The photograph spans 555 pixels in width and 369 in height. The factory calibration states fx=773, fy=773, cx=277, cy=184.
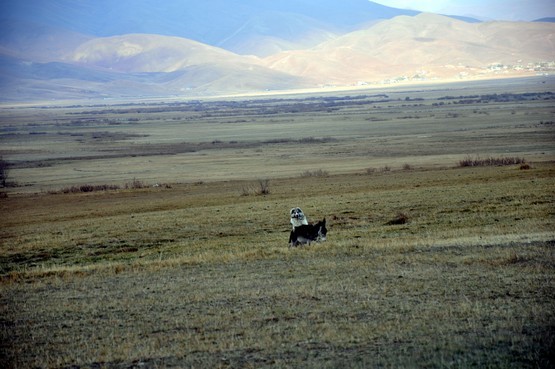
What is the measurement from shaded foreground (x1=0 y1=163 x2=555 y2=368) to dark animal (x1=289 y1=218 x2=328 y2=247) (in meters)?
0.42

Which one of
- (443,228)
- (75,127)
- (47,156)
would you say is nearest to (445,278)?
(443,228)

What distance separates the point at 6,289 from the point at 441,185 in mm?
22937

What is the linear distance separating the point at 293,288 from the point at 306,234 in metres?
5.62

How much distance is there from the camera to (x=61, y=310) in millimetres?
14289

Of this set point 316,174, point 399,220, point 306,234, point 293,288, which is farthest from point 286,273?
point 316,174

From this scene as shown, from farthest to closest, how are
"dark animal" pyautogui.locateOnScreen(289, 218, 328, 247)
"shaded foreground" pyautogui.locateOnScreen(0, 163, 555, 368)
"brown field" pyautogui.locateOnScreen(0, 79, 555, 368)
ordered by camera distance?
"dark animal" pyautogui.locateOnScreen(289, 218, 328, 247), "brown field" pyautogui.locateOnScreen(0, 79, 555, 368), "shaded foreground" pyautogui.locateOnScreen(0, 163, 555, 368)

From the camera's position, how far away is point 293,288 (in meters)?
14.7

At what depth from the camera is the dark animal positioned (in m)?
20.1

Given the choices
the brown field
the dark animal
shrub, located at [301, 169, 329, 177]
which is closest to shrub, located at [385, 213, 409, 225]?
the brown field

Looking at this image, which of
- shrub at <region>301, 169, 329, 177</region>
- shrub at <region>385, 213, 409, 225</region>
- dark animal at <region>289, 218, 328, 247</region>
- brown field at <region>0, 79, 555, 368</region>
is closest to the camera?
brown field at <region>0, 79, 555, 368</region>

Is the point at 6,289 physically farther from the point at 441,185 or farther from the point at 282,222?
the point at 441,185

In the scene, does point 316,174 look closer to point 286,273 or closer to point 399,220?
point 399,220

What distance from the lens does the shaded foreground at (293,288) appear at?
34.6 ft

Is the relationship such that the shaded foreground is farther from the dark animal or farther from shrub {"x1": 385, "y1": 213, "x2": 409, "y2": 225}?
the dark animal
